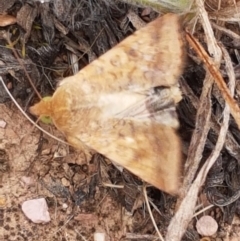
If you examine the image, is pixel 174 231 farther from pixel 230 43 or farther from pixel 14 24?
pixel 14 24

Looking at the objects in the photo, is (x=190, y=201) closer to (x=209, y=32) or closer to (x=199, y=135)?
(x=199, y=135)

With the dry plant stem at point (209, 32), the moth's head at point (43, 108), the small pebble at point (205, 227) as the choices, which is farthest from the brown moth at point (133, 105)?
the small pebble at point (205, 227)

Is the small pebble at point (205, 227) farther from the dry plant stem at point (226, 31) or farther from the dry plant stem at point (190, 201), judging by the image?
the dry plant stem at point (226, 31)

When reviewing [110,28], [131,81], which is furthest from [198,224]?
[110,28]

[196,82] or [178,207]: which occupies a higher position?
[196,82]

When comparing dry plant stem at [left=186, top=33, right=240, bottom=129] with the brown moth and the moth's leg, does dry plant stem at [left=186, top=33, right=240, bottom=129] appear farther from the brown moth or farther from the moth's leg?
the moth's leg

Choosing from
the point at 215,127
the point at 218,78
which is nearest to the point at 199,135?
the point at 215,127

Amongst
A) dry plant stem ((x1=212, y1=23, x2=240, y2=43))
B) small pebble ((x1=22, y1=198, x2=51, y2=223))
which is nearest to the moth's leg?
small pebble ((x1=22, y1=198, x2=51, y2=223))
